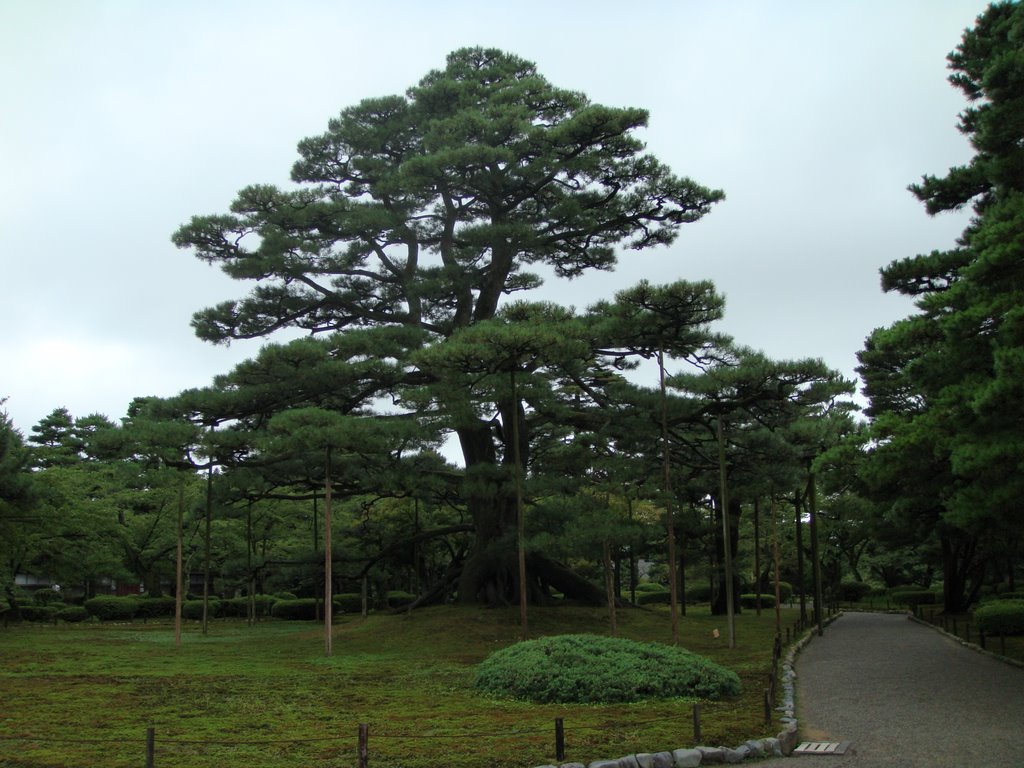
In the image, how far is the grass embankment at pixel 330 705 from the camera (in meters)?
8.88

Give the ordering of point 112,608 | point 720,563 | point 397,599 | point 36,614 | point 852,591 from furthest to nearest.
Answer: point 852,591, point 397,599, point 112,608, point 36,614, point 720,563

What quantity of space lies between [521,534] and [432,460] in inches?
209

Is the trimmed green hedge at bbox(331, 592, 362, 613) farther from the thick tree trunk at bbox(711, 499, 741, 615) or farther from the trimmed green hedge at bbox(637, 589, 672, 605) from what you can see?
the thick tree trunk at bbox(711, 499, 741, 615)

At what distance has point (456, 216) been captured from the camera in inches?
971

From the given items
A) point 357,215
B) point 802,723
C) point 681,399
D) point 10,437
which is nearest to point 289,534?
point 10,437

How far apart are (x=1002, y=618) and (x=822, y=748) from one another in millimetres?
Result: 12775

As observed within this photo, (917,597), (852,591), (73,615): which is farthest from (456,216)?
(852,591)

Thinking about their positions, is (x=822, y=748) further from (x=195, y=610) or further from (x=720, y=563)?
(x=195, y=610)

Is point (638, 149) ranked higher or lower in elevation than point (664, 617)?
higher

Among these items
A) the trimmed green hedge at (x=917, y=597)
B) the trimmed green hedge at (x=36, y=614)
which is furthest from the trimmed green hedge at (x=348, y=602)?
the trimmed green hedge at (x=917, y=597)

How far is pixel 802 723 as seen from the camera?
1098cm

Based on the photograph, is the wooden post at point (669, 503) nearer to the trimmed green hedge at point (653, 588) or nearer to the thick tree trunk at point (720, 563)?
the thick tree trunk at point (720, 563)

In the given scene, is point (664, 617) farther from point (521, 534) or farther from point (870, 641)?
point (521, 534)

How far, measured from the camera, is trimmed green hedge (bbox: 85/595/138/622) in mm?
35906
